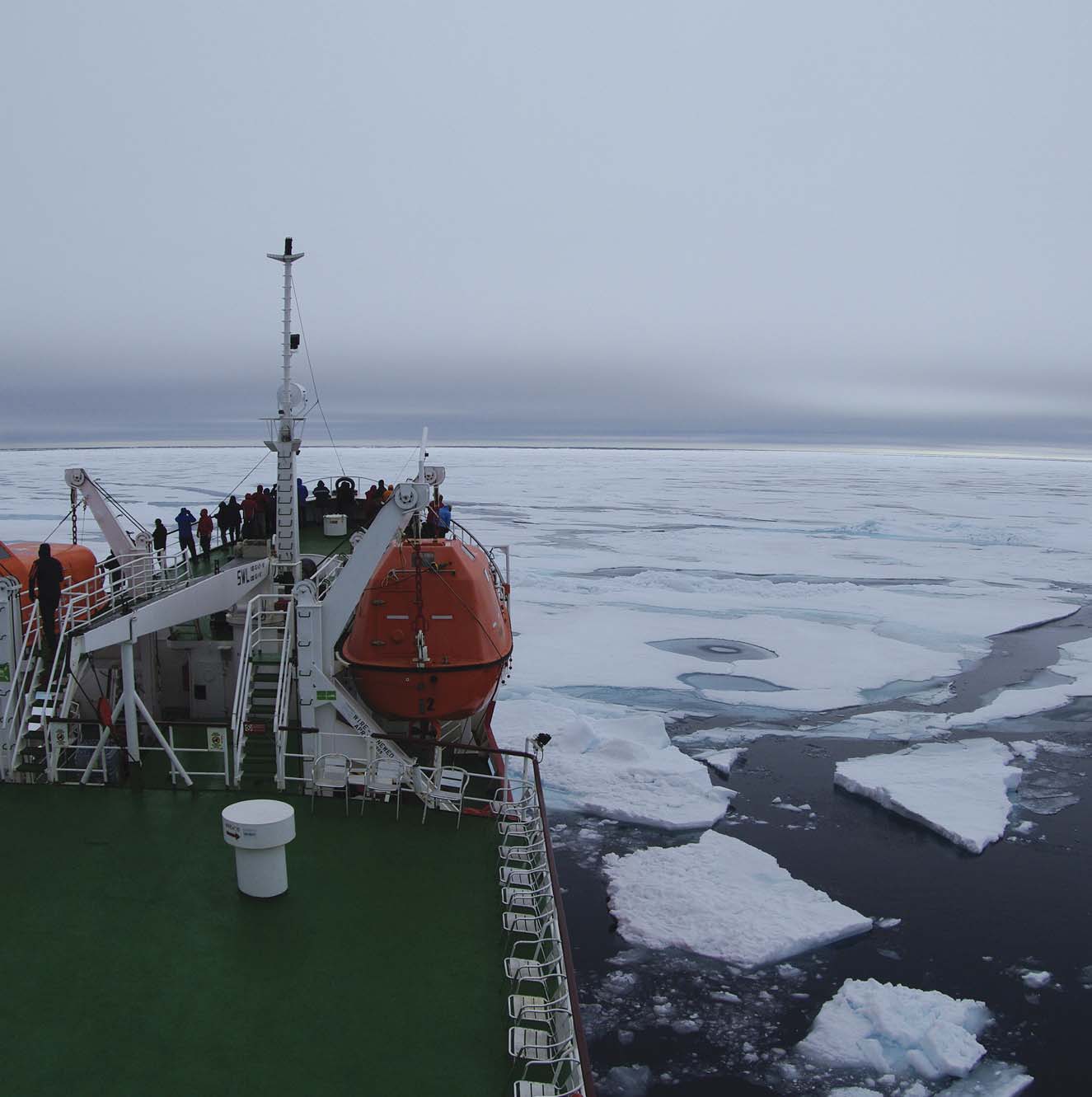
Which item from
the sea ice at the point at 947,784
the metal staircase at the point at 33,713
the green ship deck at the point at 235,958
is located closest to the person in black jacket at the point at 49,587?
the metal staircase at the point at 33,713

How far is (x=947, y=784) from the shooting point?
9.41 m

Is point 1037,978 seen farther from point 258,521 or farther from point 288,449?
point 258,521

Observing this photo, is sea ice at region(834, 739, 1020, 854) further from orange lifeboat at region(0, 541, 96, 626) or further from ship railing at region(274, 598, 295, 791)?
orange lifeboat at region(0, 541, 96, 626)

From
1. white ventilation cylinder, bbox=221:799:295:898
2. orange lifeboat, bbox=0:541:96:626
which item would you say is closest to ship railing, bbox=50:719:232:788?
white ventilation cylinder, bbox=221:799:295:898

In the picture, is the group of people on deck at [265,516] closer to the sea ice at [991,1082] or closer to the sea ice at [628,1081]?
the sea ice at [628,1081]

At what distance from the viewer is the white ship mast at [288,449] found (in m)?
8.30

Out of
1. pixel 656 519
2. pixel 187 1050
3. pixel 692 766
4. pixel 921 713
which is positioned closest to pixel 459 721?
pixel 692 766

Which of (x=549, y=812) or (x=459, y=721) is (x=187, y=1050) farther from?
(x=549, y=812)

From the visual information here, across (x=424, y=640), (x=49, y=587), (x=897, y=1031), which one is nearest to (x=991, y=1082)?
(x=897, y=1031)

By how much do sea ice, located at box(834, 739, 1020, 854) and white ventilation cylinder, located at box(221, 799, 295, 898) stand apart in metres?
6.62

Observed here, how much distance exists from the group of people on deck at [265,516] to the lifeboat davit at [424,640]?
1.96 m

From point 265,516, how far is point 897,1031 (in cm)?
923

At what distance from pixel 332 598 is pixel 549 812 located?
3.83m

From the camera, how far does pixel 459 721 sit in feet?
26.6
